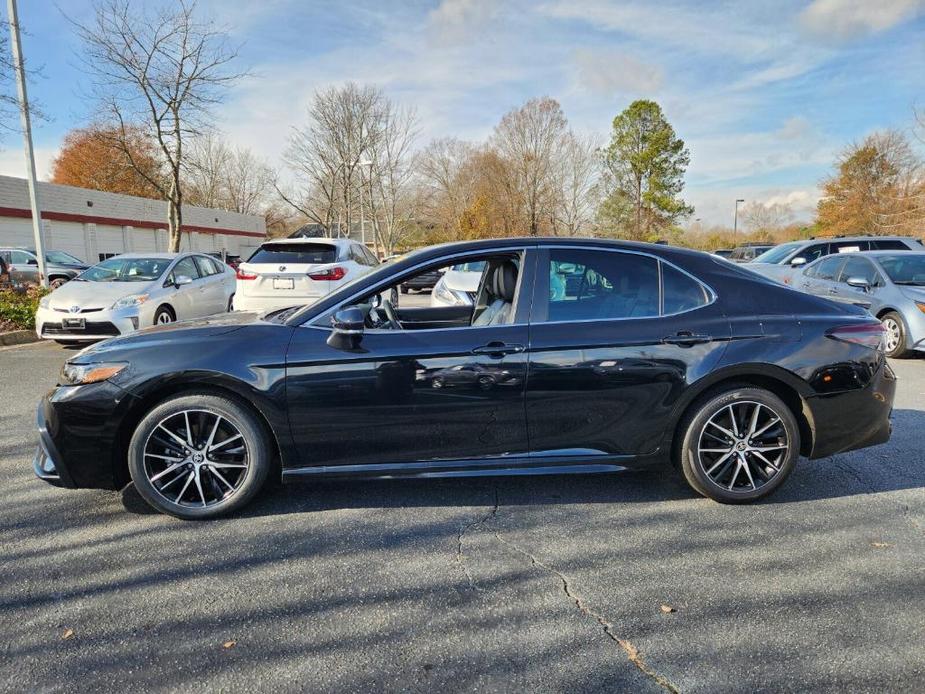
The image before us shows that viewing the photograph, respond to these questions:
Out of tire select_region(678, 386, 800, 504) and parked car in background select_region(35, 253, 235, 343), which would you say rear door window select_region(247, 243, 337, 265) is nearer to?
parked car in background select_region(35, 253, 235, 343)

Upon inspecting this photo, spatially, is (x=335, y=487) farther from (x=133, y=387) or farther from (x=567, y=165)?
(x=567, y=165)

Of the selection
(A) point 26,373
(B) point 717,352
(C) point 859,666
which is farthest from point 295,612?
(A) point 26,373

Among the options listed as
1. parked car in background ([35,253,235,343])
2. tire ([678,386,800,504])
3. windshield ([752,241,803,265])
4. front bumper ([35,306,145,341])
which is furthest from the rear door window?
windshield ([752,241,803,265])

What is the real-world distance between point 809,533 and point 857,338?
4.02 ft

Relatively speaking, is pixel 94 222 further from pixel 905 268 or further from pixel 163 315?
pixel 905 268

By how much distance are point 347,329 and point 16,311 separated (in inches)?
386

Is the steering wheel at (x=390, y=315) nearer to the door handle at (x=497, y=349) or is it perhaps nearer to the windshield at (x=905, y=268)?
the door handle at (x=497, y=349)

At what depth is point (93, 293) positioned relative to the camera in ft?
27.2

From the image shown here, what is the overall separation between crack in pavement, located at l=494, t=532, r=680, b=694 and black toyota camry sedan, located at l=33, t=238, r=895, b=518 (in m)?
0.56

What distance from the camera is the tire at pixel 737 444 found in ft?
11.1

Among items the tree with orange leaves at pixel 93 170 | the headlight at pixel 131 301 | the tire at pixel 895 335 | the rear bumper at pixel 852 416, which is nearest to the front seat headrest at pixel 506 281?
the rear bumper at pixel 852 416

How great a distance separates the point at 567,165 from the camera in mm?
41156

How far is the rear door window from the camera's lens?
8562mm

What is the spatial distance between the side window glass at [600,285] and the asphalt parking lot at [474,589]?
1162 mm
